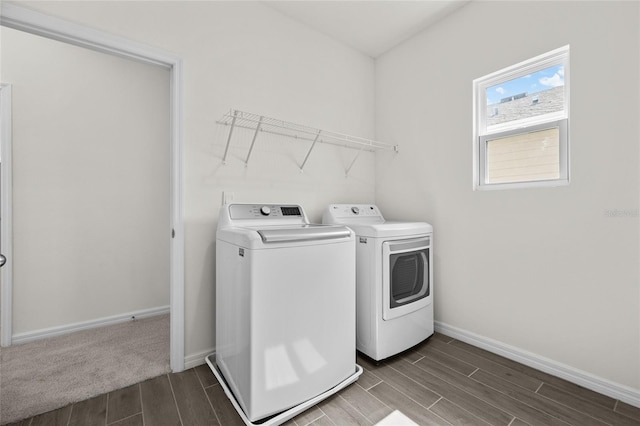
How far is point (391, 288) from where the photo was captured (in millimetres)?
1941

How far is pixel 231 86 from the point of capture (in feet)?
6.71

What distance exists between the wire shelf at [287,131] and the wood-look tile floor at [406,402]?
1456 millimetres

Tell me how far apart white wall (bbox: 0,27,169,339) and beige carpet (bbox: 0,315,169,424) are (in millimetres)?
299

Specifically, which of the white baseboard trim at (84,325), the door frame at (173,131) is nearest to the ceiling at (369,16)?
the door frame at (173,131)

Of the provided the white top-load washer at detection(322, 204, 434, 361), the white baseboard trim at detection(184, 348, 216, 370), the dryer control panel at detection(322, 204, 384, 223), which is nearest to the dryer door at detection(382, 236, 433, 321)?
the white top-load washer at detection(322, 204, 434, 361)

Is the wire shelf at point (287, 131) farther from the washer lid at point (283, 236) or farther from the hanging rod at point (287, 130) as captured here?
the washer lid at point (283, 236)

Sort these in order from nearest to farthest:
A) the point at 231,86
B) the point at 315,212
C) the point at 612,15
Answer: the point at 612,15, the point at 231,86, the point at 315,212

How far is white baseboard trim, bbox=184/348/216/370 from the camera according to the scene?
6.03 ft

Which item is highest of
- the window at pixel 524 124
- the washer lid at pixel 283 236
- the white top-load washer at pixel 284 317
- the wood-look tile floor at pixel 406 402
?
the window at pixel 524 124

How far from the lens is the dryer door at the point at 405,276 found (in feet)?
6.26

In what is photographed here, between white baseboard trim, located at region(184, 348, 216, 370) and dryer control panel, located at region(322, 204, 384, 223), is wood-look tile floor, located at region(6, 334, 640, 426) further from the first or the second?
dryer control panel, located at region(322, 204, 384, 223)

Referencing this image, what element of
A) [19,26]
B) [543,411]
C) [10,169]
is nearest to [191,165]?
[19,26]

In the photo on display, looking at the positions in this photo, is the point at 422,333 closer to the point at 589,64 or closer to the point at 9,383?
the point at 589,64

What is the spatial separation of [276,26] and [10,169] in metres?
2.29
